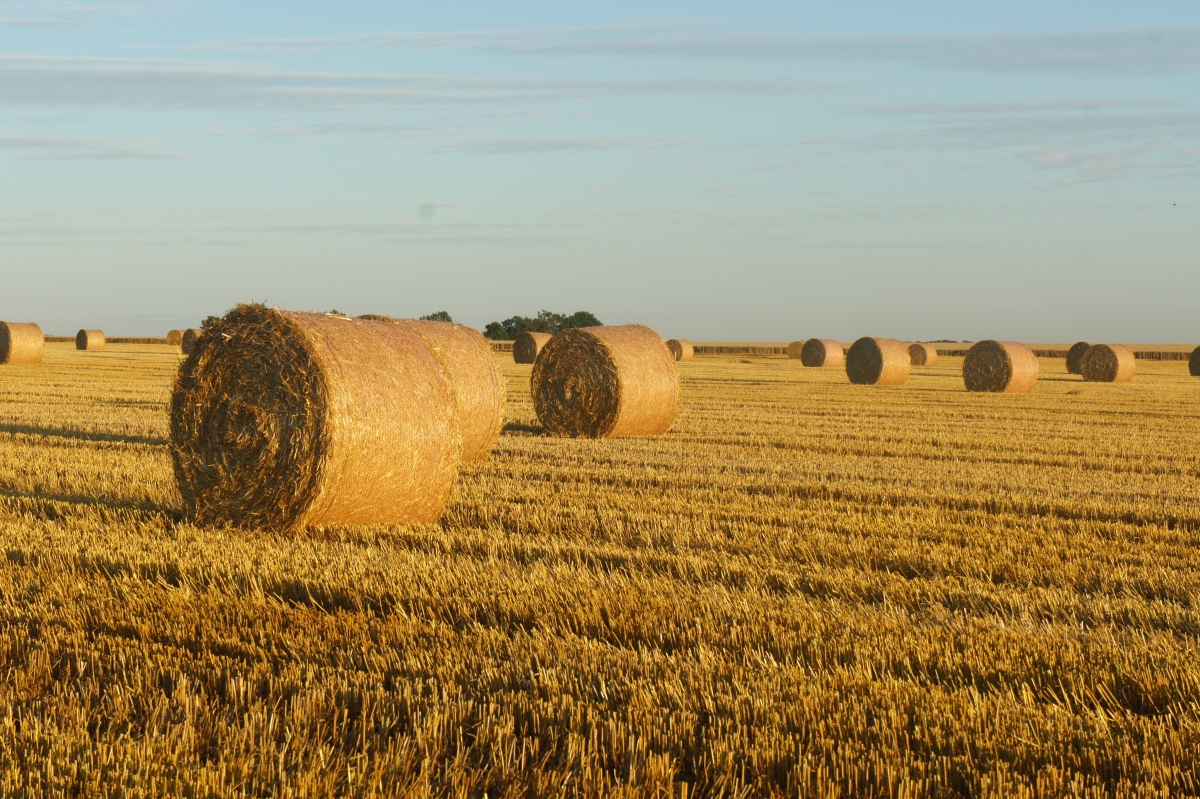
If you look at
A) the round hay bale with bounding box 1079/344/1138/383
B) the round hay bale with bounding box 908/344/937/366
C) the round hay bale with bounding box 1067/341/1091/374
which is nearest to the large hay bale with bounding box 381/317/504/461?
the round hay bale with bounding box 1079/344/1138/383

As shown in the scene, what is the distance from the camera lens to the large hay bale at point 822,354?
4431 centimetres

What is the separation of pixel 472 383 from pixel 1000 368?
60.7ft

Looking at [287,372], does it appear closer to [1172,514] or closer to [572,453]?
[572,453]

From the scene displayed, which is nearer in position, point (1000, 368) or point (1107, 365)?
point (1000, 368)

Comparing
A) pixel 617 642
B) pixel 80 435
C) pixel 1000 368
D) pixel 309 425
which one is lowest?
pixel 617 642

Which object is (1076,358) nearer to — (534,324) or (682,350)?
(682,350)

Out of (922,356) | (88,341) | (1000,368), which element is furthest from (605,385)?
(88,341)

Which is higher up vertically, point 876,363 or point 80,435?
point 876,363

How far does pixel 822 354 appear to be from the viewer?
4434cm

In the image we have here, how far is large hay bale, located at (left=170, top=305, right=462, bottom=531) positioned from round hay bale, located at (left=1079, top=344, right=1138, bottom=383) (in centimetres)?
2991

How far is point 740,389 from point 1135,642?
21808 mm

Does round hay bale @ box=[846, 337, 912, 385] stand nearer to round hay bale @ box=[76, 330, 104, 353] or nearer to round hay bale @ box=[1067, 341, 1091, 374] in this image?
round hay bale @ box=[1067, 341, 1091, 374]

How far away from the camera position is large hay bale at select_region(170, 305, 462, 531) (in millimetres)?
8094

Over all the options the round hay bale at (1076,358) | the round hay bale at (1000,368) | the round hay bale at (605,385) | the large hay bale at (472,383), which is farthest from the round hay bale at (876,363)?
the large hay bale at (472,383)
